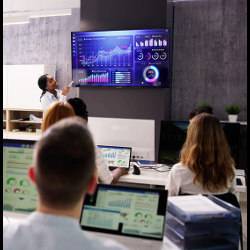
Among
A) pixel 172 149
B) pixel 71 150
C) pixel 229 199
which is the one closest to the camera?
pixel 71 150

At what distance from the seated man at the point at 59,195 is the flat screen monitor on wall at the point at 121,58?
3.12 metres

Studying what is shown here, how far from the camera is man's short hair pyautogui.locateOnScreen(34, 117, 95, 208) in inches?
30.8

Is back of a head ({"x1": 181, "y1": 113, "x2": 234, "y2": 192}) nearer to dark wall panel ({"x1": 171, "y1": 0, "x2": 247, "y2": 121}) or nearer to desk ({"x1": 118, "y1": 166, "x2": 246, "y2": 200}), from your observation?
desk ({"x1": 118, "y1": 166, "x2": 246, "y2": 200})

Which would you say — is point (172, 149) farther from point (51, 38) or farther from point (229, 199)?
point (51, 38)

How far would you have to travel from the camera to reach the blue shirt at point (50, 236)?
2.46ft

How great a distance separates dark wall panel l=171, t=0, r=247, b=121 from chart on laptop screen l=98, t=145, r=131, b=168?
2455 millimetres

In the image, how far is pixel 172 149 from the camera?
9.14 ft

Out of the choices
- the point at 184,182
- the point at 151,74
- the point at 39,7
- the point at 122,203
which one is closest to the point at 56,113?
the point at 122,203

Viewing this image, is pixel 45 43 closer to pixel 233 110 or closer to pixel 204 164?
pixel 233 110

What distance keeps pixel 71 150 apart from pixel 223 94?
4409 millimetres

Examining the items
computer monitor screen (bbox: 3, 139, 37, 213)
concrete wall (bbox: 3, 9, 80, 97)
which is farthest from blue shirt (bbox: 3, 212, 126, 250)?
concrete wall (bbox: 3, 9, 80, 97)

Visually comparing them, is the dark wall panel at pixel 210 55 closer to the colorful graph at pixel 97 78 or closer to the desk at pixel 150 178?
the colorful graph at pixel 97 78

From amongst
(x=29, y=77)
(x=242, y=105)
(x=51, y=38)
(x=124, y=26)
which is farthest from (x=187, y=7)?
(x=29, y=77)

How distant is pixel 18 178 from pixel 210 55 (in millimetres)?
4123
